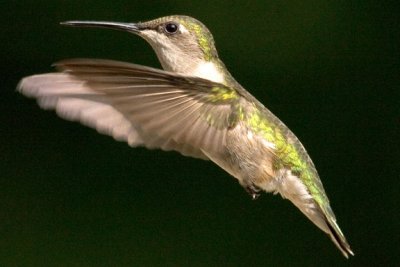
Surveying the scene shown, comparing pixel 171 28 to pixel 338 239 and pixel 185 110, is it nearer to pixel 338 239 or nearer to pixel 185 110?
pixel 185 110

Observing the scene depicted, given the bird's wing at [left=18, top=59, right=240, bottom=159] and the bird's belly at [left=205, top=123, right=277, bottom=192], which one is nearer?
the bird's wing at [left=18, top=59, right=240, bottom=159]

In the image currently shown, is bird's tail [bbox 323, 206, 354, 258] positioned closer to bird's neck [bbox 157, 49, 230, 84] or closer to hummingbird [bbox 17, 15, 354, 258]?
hummingbird [bbox 17, 15, 354, 258]

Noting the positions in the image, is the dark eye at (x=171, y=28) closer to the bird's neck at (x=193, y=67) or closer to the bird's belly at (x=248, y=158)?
the bird's neck at (x=193, y=67)

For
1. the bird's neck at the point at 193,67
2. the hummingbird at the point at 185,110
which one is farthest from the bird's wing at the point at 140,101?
the bird's neck at the point at 193,67

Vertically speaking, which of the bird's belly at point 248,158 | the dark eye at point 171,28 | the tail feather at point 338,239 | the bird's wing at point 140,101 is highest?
the dark eye at point 171,28

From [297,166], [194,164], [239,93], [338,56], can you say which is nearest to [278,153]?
[297,166]

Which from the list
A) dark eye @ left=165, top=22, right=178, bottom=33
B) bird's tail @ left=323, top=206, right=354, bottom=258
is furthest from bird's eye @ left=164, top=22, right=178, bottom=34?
bird's tail @ left=323, top=206, right=354, bottom=258

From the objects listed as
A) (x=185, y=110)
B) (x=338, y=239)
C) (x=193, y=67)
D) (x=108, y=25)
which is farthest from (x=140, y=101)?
(x=338, y=239)

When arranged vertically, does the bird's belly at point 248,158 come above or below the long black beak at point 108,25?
below
